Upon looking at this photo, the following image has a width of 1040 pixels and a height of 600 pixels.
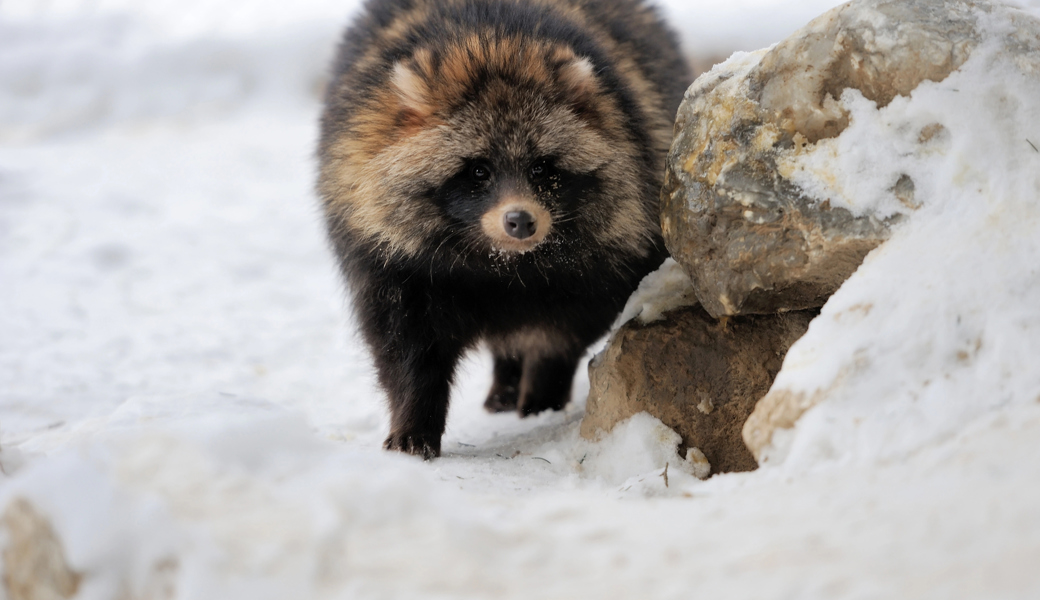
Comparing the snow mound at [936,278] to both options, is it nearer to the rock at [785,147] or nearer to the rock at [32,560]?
the rock at [785,147]

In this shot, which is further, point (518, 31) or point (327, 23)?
point (327, 23)

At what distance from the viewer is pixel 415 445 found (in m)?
3.60

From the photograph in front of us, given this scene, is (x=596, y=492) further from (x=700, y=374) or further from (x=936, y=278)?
(x=936, y=278)

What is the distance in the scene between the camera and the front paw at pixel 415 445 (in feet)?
11.8

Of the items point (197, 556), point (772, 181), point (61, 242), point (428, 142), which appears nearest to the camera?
point (197, 556)

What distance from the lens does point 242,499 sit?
6.29 ft

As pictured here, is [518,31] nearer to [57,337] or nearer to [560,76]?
[560,76]

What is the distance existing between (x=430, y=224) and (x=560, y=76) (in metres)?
0.77

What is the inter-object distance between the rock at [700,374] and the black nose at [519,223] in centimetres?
71

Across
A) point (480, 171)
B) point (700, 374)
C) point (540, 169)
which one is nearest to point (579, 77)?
point (540, 169)

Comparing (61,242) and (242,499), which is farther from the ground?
(242,499)

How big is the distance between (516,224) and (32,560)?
Answer: 1799 millimetres

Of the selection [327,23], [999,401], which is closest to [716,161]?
[999,401]

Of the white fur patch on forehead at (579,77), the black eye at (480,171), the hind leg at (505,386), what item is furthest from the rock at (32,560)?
the hind leg at (505,386)
